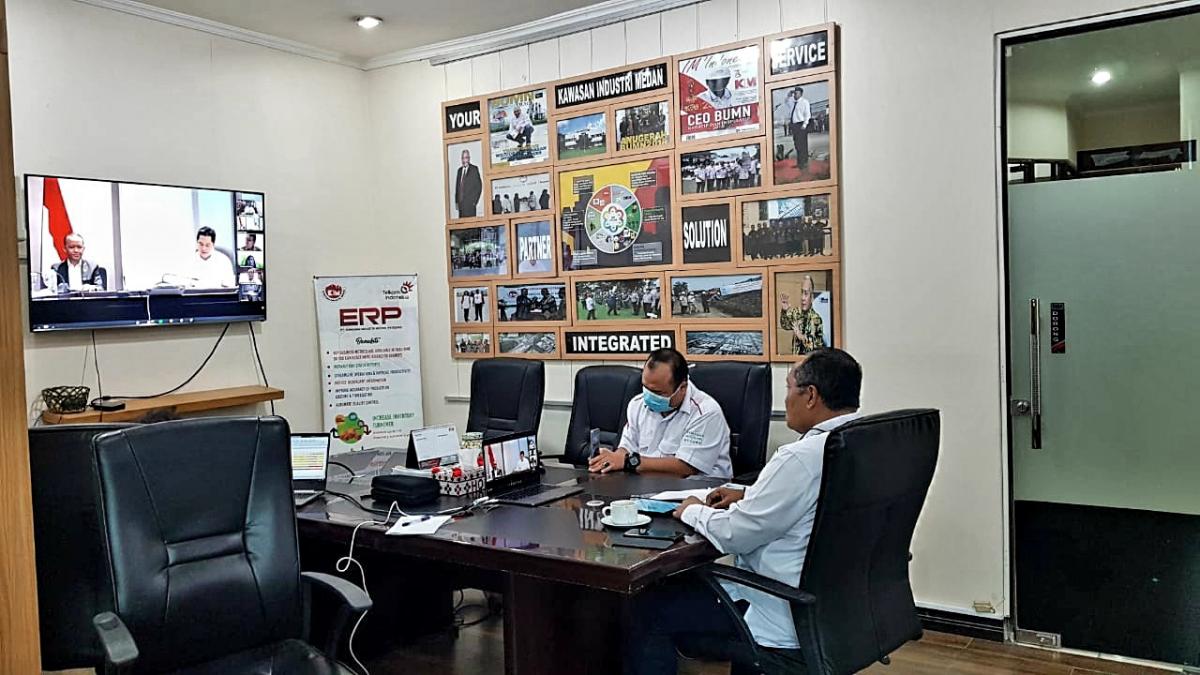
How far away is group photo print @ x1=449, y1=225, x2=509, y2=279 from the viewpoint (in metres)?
5.62

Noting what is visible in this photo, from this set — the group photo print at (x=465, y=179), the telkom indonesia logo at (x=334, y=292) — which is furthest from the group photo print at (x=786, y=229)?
the telkom indonesia logo at (x=334, y=292)

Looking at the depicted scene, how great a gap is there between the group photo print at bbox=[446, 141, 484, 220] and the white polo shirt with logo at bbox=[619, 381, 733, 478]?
2.09 meters

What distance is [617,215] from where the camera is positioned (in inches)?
203

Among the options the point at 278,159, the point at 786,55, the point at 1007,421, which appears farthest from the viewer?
the point at 278,159

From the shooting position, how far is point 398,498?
130 inches

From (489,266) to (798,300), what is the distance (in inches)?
78.1

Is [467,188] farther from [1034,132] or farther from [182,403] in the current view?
[1034,132]

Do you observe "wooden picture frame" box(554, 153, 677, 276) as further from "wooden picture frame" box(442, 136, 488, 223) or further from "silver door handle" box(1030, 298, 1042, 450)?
"silver door handle" box(1030, 298, 1042, 450)

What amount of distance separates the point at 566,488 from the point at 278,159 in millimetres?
3199

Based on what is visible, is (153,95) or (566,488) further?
(153,95)

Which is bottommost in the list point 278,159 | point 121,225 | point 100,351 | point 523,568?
point 523,568

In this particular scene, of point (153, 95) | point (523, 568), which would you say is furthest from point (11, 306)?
point (153, 95)

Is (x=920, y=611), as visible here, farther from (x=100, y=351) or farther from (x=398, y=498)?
(x=100, y=351)

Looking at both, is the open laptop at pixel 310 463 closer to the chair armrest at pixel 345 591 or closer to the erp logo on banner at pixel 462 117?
the chair armrest at pixel 345 591
